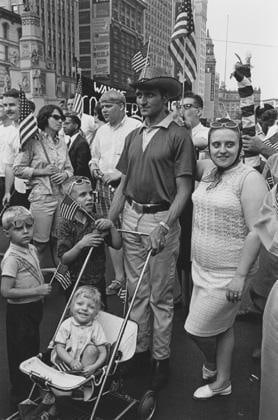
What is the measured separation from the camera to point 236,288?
296 centimetres

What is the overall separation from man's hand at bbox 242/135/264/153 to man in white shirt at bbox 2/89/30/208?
2.91 m

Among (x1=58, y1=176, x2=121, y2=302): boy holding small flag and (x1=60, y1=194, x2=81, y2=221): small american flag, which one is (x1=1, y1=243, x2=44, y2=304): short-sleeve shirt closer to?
(x1=58, y1=176, x2=121, y2=302): boy holding small flag

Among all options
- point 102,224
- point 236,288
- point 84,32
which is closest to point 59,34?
point 84,32

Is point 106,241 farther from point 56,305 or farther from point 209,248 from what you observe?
point 56,305

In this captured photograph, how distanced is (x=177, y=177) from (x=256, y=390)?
167cm

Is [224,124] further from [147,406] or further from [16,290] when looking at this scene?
[147,406]

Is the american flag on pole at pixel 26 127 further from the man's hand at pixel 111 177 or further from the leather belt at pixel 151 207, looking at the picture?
the leather belt at pixel 151 207

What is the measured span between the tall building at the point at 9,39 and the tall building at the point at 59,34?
34.4 ft

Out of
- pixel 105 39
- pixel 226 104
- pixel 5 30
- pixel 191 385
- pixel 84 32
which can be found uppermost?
pixel 84 32

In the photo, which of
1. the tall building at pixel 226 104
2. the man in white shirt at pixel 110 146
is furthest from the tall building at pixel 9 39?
the man in white shirt at pixel 110 146

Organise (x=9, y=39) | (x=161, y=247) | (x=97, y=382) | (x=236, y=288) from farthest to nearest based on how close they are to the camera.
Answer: (x=9, y=39)
(x=161, y=247)
(x=236, y=288)
(x=97, y=382)

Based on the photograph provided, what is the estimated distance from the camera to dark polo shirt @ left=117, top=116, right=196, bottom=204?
3.40m

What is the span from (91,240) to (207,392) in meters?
1.35

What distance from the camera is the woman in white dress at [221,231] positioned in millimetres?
3000
